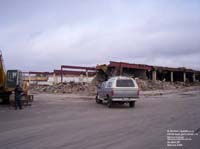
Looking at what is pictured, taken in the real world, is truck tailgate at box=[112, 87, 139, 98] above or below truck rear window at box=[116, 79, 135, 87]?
below

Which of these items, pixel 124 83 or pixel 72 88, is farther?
pixel 72 88

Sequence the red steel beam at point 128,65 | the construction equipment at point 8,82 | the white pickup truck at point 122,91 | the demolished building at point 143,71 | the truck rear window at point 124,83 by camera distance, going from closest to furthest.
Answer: the white pickup truck at point 122,91 → the truck rear window at point 124,83 → the construction equipment at point 8,82 → the red steel beam at point 128,65 → the demolished building at point 143,71

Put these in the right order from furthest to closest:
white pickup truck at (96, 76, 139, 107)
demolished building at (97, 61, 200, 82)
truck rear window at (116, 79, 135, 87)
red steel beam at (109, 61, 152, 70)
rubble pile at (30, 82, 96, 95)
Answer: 1. demolished building at (97, 61, 200, 82)
2. red steel beam at (109, 61, 152, 70)
3. rubble pile at (30, 82, 96, 95)
4. truck rear window at (116, 79, 135, 87)
5. white pickup truck at (96, 76, 139, 107)

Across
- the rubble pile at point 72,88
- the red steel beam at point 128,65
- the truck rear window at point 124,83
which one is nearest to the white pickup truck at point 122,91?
the truck rear window at point 124,83

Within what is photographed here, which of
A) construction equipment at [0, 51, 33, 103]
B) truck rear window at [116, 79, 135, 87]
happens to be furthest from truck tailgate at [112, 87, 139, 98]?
construction equipment at [0, 51, 33, 103]

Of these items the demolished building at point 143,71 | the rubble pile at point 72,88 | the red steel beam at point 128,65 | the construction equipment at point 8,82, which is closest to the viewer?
the construction equipment at point 8,82

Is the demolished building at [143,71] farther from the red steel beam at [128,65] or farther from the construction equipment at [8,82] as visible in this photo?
the construction equipment at [8,82]

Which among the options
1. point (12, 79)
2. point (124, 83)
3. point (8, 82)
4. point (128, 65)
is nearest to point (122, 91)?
point (124, 83)

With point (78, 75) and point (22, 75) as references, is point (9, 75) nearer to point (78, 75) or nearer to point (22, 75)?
point (22, 75)

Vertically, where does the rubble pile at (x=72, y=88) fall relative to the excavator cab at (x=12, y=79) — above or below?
below

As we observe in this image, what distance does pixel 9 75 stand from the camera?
87.0 ft

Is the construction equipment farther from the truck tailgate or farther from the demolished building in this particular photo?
the demolished building

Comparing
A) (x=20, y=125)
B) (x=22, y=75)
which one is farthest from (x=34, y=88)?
(x=20, y=125)

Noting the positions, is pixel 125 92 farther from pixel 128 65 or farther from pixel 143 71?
pixel 143 71
